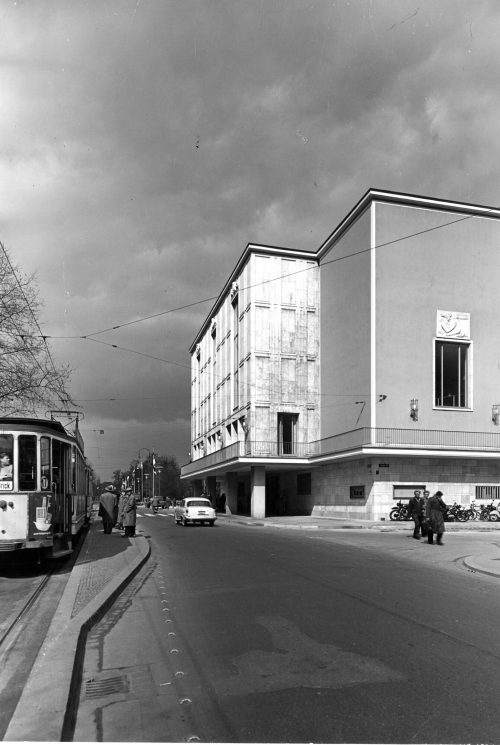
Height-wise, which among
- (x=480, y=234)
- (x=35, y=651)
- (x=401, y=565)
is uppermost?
(x=480, y=234)

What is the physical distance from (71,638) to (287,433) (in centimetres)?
4142

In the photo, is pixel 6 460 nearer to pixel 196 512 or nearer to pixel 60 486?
pixel 60 486

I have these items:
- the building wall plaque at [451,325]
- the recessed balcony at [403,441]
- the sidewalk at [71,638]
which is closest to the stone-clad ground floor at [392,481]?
the recessed balcony at [403,441]

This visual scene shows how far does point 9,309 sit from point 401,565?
13585 mm

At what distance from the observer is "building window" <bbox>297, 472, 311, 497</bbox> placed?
47.0 metres

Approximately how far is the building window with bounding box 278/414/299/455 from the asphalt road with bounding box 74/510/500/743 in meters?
34.6

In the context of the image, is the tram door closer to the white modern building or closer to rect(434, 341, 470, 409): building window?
the white modern building

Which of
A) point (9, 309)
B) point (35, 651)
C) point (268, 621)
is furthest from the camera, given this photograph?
point (9, 309)

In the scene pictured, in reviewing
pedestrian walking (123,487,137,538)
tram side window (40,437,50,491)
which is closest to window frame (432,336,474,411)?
pedestrian walking (123,487,137,538)

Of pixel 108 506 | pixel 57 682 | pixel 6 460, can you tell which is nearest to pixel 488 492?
pixel 108 506

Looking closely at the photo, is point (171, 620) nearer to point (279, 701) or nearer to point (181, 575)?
point (279, 701)

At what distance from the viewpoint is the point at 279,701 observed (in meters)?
4.95

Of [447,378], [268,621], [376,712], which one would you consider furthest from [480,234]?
[376,712]

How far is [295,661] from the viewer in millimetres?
6062
